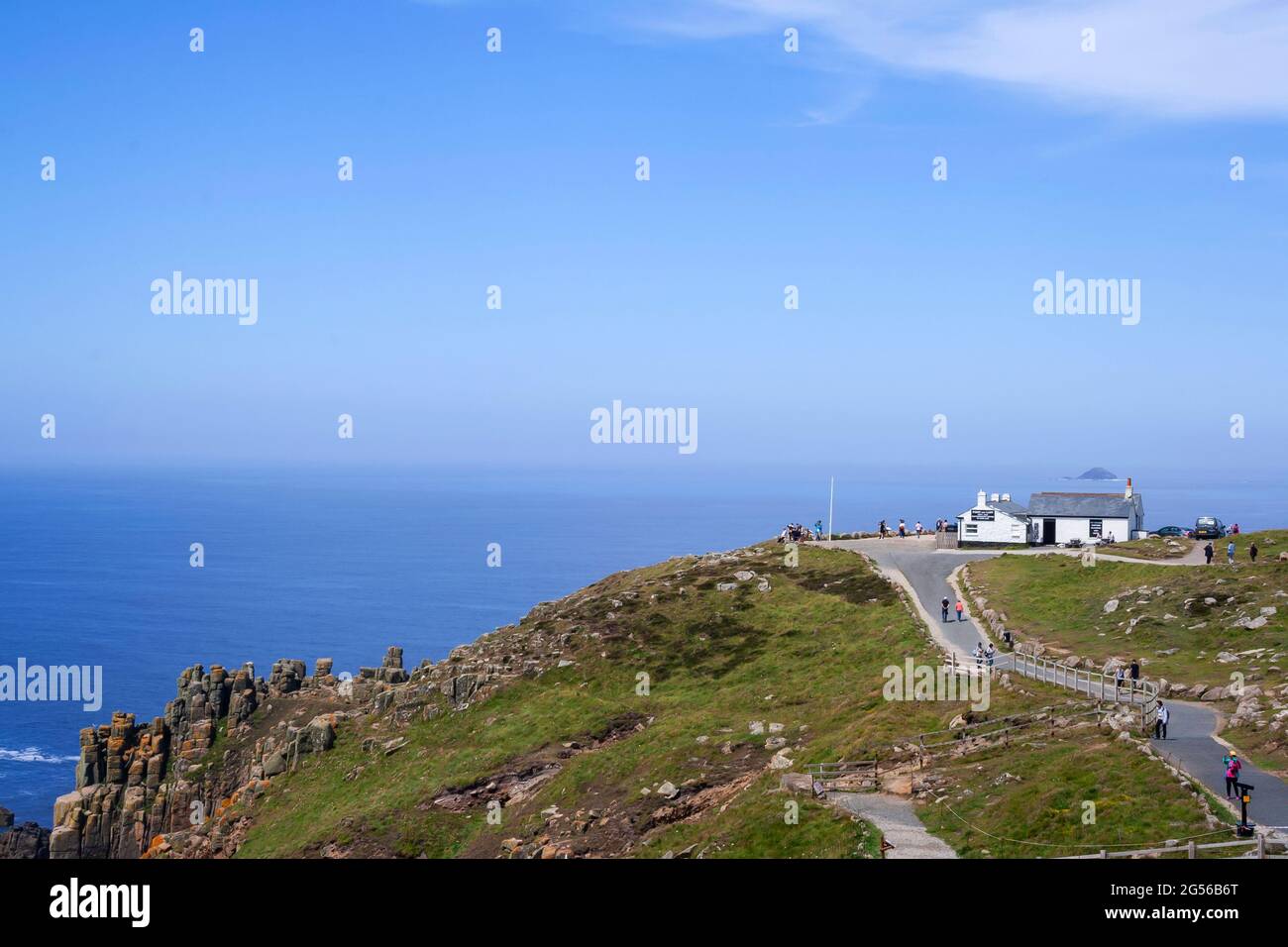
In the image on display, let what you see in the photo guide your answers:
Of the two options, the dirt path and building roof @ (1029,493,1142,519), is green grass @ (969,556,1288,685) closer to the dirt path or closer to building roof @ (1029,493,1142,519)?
building roof @ (1029,493,1142,519)

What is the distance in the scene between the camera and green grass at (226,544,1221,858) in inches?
1698

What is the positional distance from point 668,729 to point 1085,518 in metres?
47.1

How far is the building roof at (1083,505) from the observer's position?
88.2 metres

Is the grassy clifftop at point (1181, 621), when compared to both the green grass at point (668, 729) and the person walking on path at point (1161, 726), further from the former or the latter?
the green grass at point (668, 729)

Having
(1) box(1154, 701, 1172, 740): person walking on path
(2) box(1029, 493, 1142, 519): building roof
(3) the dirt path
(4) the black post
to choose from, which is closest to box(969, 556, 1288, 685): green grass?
(1) box(1154, 701, 1172, 740): person walking on path

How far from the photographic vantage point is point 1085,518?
290 ft

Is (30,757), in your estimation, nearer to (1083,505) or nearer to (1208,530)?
(1083,505)

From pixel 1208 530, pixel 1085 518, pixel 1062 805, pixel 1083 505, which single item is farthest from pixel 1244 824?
pixel 1208 530

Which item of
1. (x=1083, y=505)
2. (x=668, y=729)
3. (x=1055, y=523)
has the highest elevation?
(x=1083, y=505)

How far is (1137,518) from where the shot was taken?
9131 centimetres

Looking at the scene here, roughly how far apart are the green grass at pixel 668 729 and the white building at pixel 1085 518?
18809 mm

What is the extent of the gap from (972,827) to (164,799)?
60567mm
